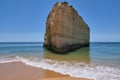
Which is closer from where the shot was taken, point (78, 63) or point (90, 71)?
point (90, 71)

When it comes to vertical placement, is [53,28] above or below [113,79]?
above

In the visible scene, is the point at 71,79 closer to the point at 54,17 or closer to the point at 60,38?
the point at 60,38

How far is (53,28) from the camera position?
1784 centimetres

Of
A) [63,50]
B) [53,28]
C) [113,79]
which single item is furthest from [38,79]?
[53,28]

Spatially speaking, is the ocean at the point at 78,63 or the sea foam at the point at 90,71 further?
the ocean at the point at 78,63

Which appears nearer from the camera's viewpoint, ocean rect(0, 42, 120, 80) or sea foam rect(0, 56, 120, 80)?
sea foam rect(0, 56, 120, 80)

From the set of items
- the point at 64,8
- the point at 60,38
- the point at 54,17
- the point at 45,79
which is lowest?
the point at 45,79

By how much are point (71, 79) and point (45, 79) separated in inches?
38.9

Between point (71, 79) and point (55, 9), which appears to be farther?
point (55, 9)

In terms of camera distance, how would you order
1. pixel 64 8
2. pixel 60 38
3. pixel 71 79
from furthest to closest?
1. pixel 64 8
2. pixel 60 38
3. pixel 71 79

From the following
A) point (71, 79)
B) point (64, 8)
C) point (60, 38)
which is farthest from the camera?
point (64, 8)

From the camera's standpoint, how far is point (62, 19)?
17.3m

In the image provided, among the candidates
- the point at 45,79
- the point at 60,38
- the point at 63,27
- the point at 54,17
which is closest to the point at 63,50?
the point at 60,38

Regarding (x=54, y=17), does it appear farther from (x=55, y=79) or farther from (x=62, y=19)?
(x=55, y=79)
